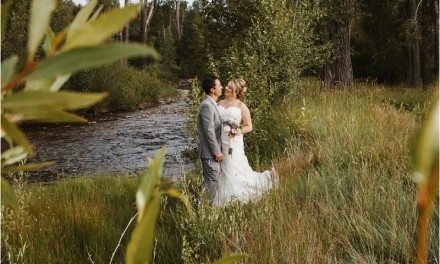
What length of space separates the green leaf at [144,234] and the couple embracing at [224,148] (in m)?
4.52

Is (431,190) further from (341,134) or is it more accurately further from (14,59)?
(341,134)

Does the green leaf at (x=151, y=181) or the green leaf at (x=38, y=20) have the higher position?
the green leaf at (x=38, y=20)

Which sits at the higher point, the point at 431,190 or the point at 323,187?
the point at 431,190

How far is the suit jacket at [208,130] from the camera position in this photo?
5.52 metres

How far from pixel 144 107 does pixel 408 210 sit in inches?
700

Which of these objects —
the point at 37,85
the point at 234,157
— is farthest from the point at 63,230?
the point at 37,85

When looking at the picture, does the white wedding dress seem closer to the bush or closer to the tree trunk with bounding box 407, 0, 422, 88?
the tree trunk with bounding box 407, 0, 422, 88

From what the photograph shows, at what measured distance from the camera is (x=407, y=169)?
14.7ft

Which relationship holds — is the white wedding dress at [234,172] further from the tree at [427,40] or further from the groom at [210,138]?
the tree at [427,40]

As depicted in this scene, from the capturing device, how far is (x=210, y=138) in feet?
18.1

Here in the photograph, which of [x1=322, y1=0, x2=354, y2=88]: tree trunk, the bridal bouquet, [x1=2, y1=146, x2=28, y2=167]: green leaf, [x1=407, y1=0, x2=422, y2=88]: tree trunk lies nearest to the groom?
the bridal bouquet

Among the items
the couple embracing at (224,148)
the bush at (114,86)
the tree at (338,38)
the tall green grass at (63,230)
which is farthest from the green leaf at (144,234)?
the bush at (114,86)

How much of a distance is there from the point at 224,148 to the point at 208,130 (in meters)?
0.64

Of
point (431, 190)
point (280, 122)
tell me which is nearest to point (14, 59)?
point (431, 190)
